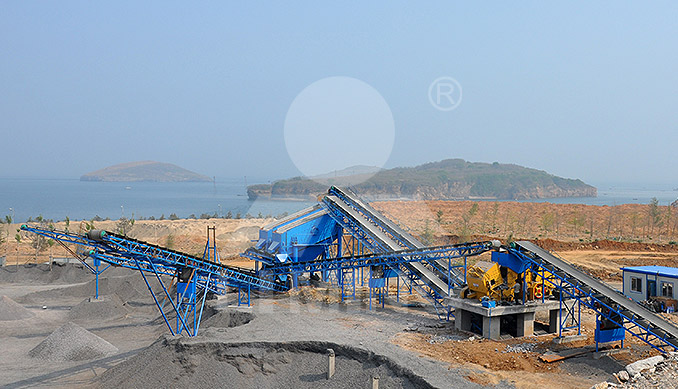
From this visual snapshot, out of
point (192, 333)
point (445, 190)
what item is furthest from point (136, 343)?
point (445, 190)

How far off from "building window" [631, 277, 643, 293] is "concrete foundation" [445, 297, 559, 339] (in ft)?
26.0

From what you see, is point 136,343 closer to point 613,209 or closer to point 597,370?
point 597,370

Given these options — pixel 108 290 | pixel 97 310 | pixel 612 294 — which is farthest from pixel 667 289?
pixel 108 290

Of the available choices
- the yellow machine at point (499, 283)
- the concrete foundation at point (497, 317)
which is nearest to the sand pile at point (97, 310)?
the concrete foundation at point (497, 317)

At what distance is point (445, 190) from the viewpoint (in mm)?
186000

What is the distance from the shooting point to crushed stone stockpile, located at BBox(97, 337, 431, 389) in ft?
62.5

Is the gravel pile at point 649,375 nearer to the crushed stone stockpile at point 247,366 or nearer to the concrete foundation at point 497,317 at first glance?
the concrete foundation at point 497,317

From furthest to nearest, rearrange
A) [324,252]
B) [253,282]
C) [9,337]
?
[324,252]
[253,282]
[9,337]

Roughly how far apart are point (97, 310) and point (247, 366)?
16.1m

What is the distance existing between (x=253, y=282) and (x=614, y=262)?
99.2ft

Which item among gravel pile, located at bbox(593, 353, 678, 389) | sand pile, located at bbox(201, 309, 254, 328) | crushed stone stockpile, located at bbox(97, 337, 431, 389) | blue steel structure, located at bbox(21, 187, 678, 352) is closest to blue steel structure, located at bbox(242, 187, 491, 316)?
blue steel structure, located at bbox(21, 187, 678, 352)

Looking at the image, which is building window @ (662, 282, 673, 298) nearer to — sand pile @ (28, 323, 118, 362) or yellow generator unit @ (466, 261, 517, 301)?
yellow generator unit @ (466, 261, 517, 301)

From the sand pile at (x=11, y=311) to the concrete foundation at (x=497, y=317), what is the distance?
23.7m

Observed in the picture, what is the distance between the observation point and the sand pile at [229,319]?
2625 cm
